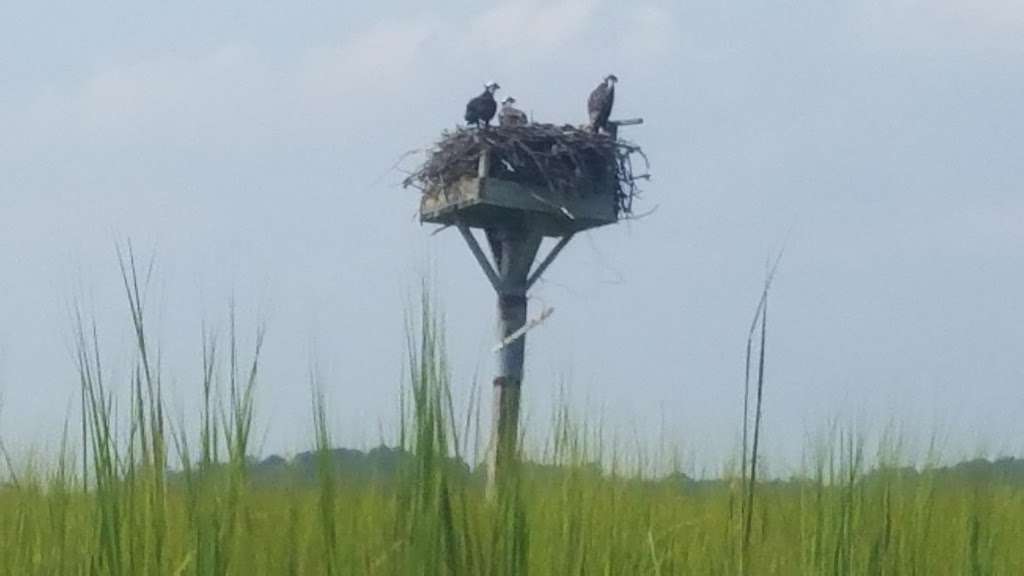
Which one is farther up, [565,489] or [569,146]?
[569,146]

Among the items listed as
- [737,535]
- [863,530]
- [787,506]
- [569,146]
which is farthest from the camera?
[569,146]

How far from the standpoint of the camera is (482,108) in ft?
19.2

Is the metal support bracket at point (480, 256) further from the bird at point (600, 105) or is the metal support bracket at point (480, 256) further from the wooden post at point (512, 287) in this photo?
the bird at point (600, 105)

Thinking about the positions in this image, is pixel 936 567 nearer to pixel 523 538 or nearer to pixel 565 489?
pixel 565 489

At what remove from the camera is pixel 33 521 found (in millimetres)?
1899

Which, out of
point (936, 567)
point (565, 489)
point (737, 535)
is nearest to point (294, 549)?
point (565, 489)

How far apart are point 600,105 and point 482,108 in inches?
20.3

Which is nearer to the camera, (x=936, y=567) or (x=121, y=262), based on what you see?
(x=121, y=262)

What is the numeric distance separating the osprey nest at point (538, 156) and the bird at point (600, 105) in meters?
0.09

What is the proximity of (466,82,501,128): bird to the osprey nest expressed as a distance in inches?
1.8

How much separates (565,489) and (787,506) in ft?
3.61

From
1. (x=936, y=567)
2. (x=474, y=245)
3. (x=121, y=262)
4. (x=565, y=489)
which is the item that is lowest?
(x=936, y=567)

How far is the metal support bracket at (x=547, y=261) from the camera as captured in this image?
6.03m

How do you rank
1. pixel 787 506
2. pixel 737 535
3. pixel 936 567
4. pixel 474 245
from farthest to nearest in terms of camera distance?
pixel 474 245 < pixel 787 506 < pixel 936 567 < pixel 737 535
